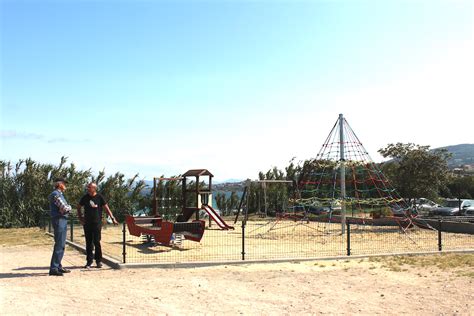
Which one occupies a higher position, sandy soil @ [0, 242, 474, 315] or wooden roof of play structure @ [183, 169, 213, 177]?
wooden roof of play structure @ [183, 169, 213, 177]

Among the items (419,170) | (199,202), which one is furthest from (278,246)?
(419,170)

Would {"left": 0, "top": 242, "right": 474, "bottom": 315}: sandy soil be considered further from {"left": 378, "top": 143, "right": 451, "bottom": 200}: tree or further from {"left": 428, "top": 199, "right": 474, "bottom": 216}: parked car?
{"left": 428, "top": 199, "right": 474, "bottom": 216}: parked car

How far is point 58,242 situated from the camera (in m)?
8.58

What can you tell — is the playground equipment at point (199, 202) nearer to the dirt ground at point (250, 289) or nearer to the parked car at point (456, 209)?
the dirt ground at point (250, 289)

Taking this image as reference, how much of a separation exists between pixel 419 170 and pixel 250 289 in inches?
837

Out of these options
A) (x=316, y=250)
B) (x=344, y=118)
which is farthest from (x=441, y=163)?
(x=316, y=250)

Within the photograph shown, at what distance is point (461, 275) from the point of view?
347 inches

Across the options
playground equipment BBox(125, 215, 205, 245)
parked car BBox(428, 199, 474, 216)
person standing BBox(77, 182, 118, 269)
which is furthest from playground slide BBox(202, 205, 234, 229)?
parked car BBox(428, 199, 474, 216)

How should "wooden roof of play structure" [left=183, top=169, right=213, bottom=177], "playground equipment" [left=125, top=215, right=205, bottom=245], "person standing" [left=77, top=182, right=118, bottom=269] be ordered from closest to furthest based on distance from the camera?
"person standing" [left=77, top=182, right=118, bottom=269] < "playground equipment" [left=125, top=215, right=205, bottom=245] < "wooden roof of play structure" [left=183, top=169, right=213, bottom=177]

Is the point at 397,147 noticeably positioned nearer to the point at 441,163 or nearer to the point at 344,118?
the point at 441,163

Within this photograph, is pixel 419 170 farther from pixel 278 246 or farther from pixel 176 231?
pixel 176 231

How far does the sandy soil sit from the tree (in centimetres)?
1779

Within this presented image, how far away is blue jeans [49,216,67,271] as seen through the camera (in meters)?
8.52

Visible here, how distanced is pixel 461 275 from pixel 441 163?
18.8 metres
